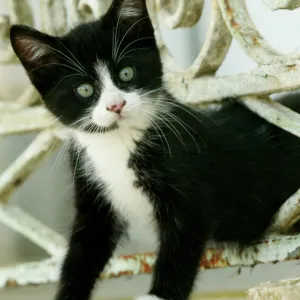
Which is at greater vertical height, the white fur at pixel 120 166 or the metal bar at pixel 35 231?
the white fur at pixel 120 166

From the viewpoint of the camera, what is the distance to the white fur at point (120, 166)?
37.9 inches

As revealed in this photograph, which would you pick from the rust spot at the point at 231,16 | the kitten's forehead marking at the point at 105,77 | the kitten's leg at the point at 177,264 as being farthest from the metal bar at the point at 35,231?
the rust spot at the point at 231,16

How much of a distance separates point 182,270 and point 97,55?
1.32 feet

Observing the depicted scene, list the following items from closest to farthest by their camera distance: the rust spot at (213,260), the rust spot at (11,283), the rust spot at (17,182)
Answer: the rust spot at (213,260) < the rust spot at (11,283) < the rust spot at (17,182)

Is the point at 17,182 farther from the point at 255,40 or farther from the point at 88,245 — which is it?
the point at 255,40

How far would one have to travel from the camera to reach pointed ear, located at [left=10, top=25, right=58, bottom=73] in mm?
910

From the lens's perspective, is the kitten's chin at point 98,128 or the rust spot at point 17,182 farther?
the rust spot at point 17,182

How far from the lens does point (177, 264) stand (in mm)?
903

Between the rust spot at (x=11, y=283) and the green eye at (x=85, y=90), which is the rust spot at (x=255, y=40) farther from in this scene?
the rust spot at (x=11, y=283)

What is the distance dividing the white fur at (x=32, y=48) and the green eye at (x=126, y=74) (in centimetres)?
14

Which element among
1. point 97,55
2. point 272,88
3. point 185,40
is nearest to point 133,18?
point 97,55

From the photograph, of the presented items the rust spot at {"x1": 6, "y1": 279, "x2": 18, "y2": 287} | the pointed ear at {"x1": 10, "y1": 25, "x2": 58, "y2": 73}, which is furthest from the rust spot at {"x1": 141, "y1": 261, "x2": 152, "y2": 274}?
the pointed ear at {"x1": 10, "y1": 25, "x2": 58, "y2": 73}

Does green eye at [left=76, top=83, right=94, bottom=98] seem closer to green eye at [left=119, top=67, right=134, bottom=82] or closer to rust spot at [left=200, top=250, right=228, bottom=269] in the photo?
green eye at [left=119, top=67, right=134, bottom=82]

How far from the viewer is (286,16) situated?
4.25 ft
